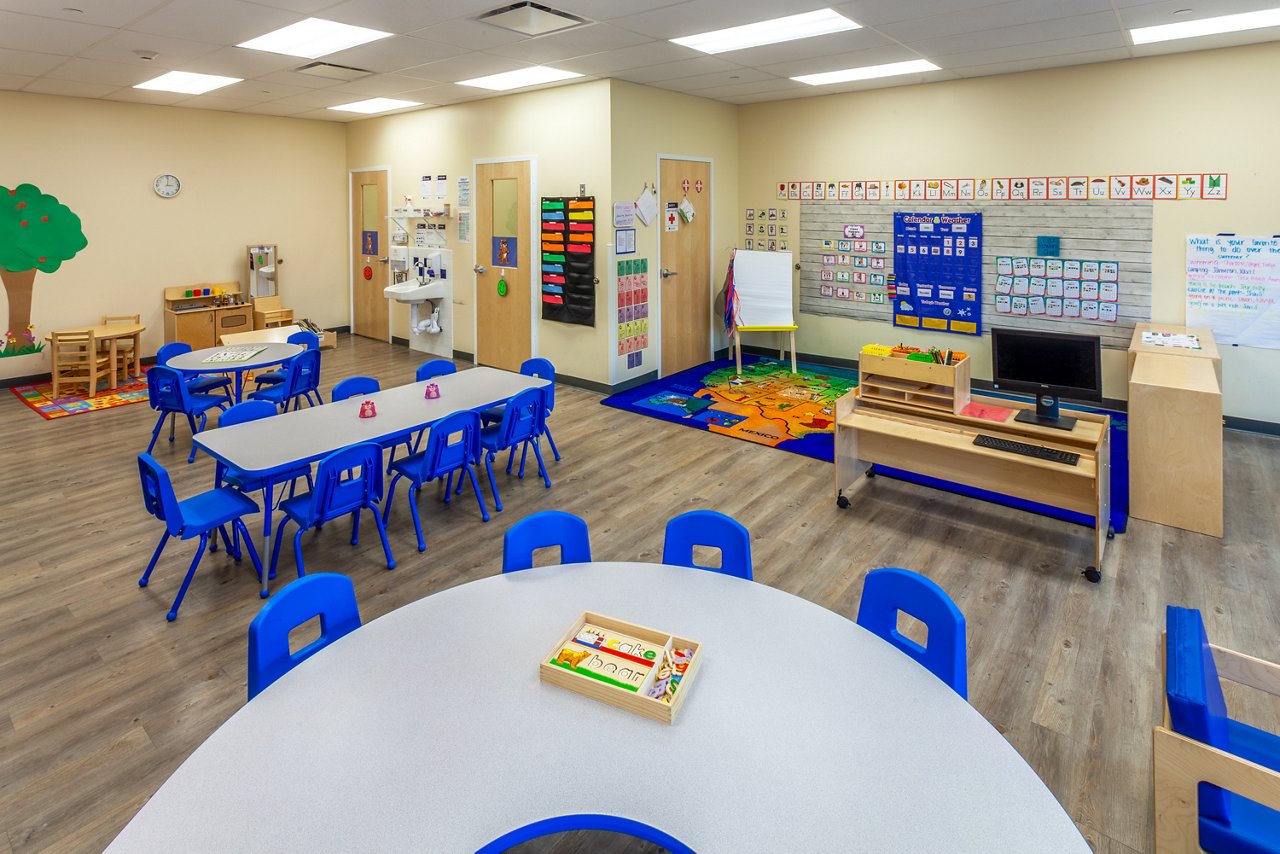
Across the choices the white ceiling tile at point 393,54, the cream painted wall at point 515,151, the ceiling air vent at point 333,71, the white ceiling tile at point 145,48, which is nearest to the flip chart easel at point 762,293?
the cream painted wall at point 515,151

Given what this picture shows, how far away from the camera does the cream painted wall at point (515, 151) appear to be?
7000 millimetres

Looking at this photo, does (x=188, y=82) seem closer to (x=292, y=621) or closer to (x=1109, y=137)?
(x=292, y=621)

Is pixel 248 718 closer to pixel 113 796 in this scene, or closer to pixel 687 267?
→ pixel 113 796

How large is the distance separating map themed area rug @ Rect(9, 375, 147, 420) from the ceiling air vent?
3.67 meters

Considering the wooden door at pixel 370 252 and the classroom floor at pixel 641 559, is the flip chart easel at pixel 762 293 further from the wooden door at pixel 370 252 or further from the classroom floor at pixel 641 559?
the wooden door at pixel 370 252

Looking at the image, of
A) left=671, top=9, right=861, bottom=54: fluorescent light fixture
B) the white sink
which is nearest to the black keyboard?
left=671, top=9, right=861, bottom=54: fluorescent light fixture

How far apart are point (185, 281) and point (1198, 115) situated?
10557 mm

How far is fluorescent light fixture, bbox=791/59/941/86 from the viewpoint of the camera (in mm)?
6227

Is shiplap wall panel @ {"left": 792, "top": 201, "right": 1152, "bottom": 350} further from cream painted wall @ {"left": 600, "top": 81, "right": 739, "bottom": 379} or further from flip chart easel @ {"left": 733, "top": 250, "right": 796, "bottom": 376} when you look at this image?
cream painted wall @ {"left": 600, "top": 81, "right": 739, "bottom": 379}

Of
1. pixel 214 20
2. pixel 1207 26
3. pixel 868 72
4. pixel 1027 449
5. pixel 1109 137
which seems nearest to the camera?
pixel 1027 449

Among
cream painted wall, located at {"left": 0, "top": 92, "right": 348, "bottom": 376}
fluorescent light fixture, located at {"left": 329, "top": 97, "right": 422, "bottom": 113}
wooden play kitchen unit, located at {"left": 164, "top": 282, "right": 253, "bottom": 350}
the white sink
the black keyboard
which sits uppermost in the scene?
fluorescent light fixture, located at {"left": 329, "top": 97, "right": 422, "bottom": 113}

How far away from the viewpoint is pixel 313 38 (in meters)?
5.29

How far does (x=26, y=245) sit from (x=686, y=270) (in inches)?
277

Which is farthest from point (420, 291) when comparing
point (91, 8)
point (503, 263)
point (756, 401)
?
point (91, 8)
